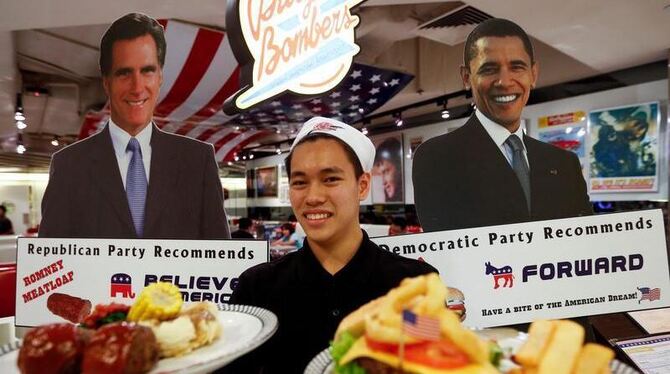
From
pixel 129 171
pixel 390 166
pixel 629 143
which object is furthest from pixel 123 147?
pixel 629 143

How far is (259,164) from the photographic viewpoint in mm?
6750

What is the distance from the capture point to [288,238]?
21.3ft

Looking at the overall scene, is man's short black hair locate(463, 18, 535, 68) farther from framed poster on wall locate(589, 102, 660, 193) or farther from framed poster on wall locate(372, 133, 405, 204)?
framed poster on wall locate(589, 102, 660, 193)

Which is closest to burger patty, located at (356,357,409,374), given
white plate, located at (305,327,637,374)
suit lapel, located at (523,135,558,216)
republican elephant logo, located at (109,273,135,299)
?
white plate, located at (305,327,637,374)

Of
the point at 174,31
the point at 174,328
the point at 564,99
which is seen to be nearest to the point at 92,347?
the point at 174,328

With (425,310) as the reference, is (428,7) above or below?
above

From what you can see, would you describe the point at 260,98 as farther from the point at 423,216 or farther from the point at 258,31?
the point at 423,216

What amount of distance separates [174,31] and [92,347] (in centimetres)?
287

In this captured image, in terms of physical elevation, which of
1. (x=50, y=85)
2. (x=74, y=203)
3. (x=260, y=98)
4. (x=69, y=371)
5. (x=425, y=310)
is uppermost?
(x=50, y=85)

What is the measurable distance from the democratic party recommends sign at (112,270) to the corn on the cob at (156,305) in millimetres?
1060

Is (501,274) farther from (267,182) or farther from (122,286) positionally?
(267,182)

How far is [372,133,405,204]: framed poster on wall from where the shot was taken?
4629 mm

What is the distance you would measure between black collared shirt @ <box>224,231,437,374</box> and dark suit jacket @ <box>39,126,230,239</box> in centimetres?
113

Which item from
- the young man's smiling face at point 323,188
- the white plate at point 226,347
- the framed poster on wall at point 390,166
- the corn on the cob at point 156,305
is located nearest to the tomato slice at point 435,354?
the white plate at point 226,347
